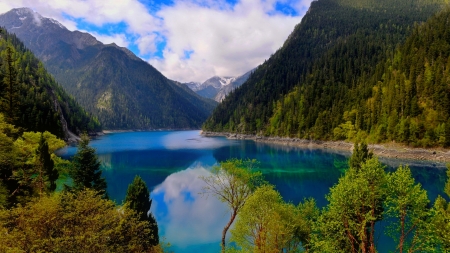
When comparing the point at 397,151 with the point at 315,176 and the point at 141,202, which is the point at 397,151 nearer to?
the point at 315,176

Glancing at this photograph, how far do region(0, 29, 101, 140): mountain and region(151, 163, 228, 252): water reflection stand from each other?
25.1 meters

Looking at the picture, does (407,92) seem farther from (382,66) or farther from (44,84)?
(44,84)

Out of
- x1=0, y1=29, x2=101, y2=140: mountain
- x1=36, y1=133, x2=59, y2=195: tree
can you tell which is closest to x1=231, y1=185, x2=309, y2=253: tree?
x1=36, y1=133, x2=59, y2=195: tree

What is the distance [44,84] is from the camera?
147000 millimetres

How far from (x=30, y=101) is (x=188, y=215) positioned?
10188cm

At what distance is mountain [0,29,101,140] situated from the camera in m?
36.4

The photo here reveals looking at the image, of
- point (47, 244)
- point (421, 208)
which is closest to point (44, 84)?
point (47, 244)

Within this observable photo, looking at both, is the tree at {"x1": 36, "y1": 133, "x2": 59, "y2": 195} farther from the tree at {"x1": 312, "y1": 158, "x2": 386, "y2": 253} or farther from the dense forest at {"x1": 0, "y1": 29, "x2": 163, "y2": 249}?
the tree at {"x1": 312, "y1": 158, "x2": 386, "y2": 253}

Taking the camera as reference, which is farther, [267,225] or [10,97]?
[10,97]

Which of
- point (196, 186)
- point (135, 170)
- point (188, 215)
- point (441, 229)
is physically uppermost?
point (441, 229)

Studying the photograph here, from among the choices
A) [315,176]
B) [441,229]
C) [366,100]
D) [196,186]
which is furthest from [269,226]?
[366,100]

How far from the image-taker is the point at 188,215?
40.9 m

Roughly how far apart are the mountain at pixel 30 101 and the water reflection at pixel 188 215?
25081mm

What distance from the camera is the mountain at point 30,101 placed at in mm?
36406
